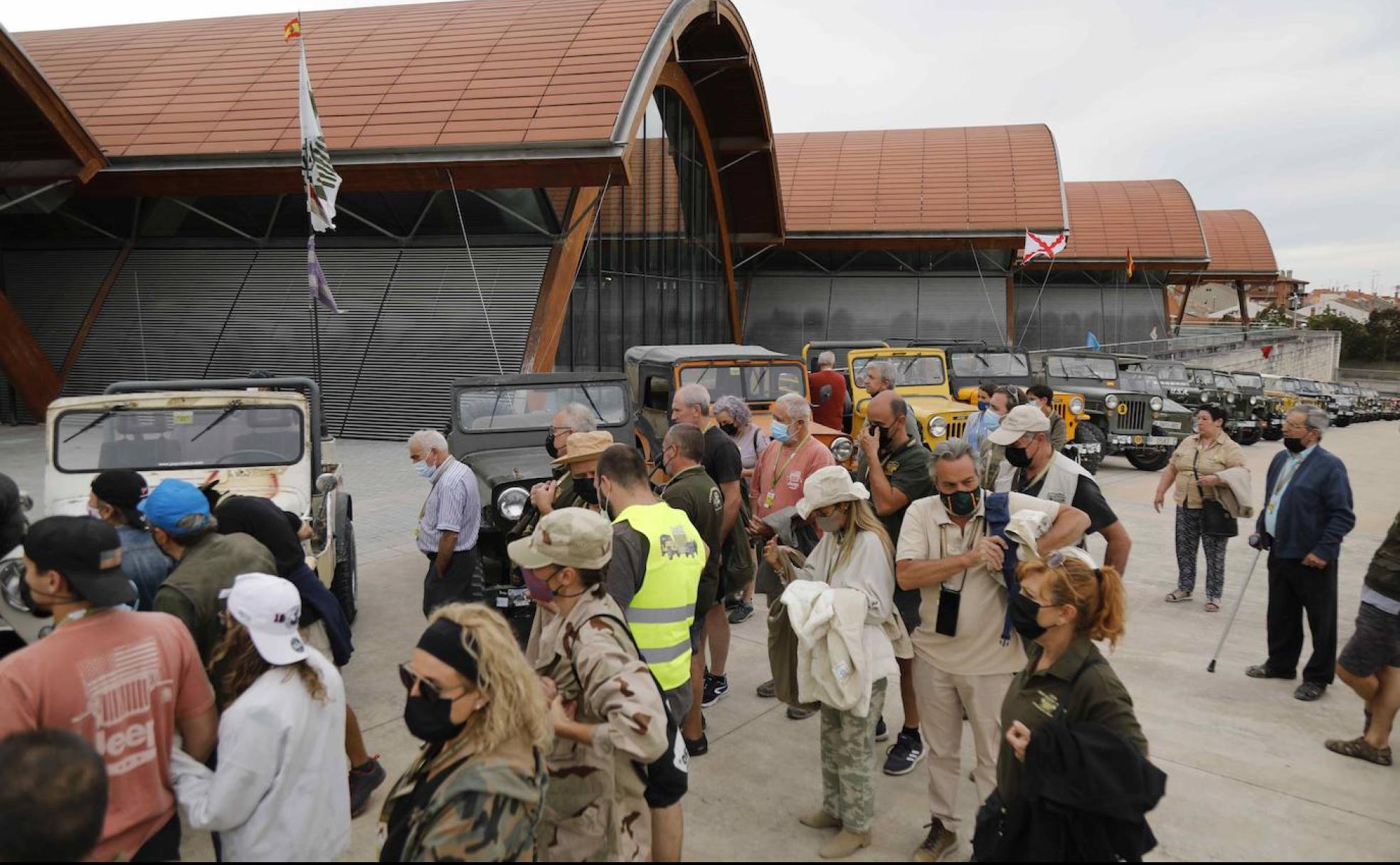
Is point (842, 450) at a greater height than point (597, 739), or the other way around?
point (842, 450)

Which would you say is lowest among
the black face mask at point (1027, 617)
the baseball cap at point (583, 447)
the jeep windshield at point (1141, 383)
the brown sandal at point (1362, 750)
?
the brown sandal at point (1362, 750)

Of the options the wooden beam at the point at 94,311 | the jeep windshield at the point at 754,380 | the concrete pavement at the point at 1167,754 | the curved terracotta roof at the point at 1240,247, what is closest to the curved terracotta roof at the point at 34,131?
the wooden beam at the point at 94,311

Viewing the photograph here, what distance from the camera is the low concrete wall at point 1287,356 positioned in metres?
39.0

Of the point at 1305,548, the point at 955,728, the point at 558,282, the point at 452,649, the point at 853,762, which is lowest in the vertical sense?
the point at 853,762

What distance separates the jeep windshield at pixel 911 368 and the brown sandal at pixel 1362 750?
27.3ft

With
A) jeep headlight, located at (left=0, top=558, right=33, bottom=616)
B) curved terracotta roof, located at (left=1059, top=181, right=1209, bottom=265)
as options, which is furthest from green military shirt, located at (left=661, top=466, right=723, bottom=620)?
curved terracotta roof, located at (left=1059, top=181, right=1209, bottom=265)

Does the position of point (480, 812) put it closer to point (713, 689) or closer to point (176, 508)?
point (176, 508)

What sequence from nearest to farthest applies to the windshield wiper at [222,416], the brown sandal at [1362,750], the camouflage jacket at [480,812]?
the camouflage jacket at [480,812] < the brown sandal at [1362,750] < the windshield wiper at [222,416]

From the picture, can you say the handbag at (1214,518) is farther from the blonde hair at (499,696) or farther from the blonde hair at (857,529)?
the blonde hair at (499,696)

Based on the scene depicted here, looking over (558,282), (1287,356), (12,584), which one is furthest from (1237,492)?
(1287,356)

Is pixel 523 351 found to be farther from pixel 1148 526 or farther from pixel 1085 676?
pixel 1085 676

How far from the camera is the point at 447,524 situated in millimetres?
5426

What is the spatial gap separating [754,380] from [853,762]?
21.1 feet

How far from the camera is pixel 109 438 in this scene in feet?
18.8
